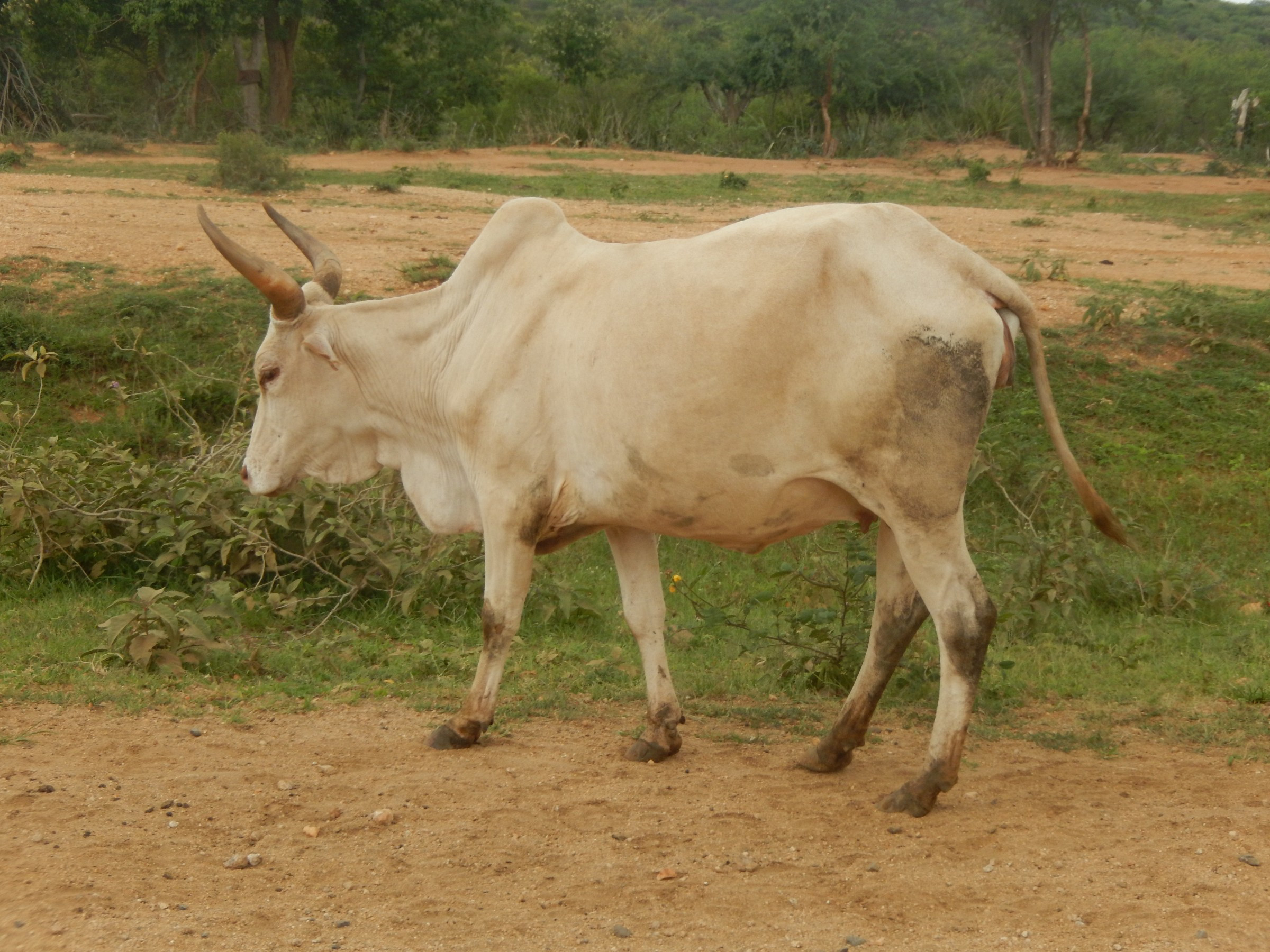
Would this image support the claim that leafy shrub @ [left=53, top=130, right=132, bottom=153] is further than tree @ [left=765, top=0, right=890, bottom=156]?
No

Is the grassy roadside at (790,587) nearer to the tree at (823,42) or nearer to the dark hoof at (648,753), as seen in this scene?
the dark hoof at (648,753)

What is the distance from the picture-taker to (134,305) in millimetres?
8664

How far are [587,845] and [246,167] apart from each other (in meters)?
10.5

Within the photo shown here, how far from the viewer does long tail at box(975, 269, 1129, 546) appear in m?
3.94

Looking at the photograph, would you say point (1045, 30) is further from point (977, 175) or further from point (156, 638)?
point (156, 638)

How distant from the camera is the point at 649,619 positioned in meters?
A: 4.71

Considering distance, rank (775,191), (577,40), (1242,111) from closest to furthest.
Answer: (775,191) → (1242,111) → (577,40)

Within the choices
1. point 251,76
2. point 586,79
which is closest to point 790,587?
point 251,76

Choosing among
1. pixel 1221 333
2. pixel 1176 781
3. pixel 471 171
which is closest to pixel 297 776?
pixel 1176 781

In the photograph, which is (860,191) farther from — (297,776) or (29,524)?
(297,776)

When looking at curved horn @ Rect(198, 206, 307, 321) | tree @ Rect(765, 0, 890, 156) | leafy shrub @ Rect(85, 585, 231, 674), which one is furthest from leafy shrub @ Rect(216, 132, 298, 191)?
tree @ Rect(765, 0, 890, 156)

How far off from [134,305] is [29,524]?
2.61 metres

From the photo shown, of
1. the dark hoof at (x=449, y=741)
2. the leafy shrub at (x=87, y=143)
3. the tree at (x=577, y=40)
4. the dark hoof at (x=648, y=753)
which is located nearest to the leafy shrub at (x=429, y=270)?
the dark hoof at (x=449, y=741)

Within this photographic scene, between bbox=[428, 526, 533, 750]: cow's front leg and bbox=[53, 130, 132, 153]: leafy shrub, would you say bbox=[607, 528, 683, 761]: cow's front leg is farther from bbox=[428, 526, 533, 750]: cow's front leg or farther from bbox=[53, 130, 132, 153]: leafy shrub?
bbox=[53, 130, 132, 153]: leafy shrub
